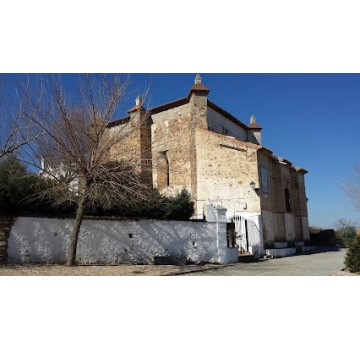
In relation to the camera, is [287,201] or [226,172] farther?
[287,201]

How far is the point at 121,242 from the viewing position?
40.5 feet

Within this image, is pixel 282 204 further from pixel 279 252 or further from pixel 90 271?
pixel 90 271

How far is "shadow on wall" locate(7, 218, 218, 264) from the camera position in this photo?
10461 millimetres

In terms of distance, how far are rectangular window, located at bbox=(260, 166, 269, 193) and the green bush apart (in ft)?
27.3

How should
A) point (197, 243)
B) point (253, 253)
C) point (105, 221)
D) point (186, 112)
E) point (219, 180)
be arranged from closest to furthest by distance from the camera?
point (105, 221) → point (197, 243) → point (253, 253) → point (219, 180) → point (186, 112)

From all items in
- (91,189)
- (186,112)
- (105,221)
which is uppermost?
(186,112)

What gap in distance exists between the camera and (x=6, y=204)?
10.3m

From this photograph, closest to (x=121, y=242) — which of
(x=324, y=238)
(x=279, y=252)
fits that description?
(x=279, y=252)

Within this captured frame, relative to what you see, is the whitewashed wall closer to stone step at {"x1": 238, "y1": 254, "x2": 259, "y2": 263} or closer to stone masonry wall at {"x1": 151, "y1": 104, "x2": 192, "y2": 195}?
stone step at {"x1": 238, "y1": 254, "x2": 259, "y2": 263}

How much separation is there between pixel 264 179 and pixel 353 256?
9.15 m

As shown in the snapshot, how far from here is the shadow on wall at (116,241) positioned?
10.5 meters

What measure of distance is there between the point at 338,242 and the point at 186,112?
17420 millimetres

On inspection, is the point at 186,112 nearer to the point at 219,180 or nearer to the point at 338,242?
the point at 219,180

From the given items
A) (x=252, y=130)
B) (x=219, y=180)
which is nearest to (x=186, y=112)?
(x=219, y=180)
